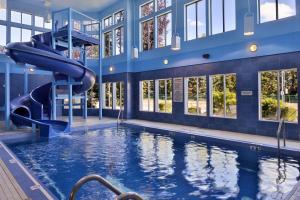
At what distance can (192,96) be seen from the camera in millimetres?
10789

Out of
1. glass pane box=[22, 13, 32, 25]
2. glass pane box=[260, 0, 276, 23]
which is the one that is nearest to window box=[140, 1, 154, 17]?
glass pane box=[260, 0, 276, 23]

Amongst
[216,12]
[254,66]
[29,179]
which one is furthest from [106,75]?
[29,179]

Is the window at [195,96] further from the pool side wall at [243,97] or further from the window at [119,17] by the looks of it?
the window at [119,17]

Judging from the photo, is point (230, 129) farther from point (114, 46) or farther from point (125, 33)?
point (114, 46)

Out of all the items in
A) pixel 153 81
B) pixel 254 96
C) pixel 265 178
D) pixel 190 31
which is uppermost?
pixel 190 31

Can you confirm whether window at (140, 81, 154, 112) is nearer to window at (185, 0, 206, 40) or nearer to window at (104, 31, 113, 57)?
window at (185, 0, 206, 40)

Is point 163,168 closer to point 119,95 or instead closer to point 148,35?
point 148,35

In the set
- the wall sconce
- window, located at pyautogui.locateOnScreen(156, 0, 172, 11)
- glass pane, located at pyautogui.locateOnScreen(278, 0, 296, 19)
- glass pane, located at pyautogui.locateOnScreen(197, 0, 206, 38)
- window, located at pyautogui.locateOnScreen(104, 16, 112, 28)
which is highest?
window, located at pyautogui.locateOnScreen(104, 16, 112, 28)

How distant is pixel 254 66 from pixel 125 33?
7.35 meters

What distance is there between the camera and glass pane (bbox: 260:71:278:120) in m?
7.93

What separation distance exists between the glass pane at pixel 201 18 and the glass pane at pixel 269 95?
3.14m

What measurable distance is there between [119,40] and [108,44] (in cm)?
114

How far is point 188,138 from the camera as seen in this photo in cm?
832

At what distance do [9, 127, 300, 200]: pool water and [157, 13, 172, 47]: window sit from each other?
18.1 ft
